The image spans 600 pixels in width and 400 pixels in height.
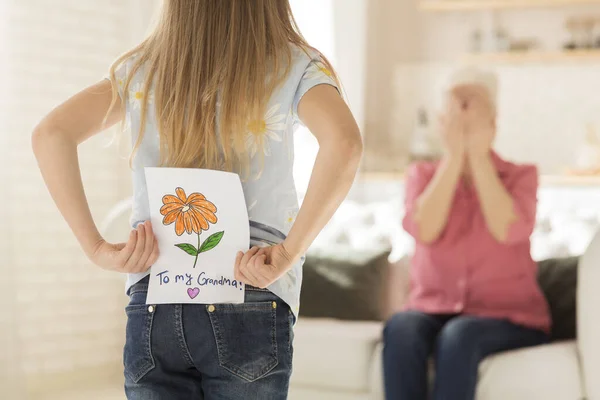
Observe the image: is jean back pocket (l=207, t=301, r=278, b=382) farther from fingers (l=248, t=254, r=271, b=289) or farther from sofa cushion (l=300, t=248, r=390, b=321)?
sofa cushion (l=300, t=248, r=390, b=321)

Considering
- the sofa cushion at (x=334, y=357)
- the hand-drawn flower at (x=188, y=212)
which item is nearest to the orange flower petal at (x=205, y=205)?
the hand-drawn flower at (x=188, y=212)

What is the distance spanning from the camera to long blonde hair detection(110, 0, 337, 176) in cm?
102

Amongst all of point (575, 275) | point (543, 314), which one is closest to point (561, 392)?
point (543, 314)

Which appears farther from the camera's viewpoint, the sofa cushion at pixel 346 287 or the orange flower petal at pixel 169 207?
the sofa cushion at pixel 346 287

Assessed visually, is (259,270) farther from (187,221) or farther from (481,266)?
(481,266)

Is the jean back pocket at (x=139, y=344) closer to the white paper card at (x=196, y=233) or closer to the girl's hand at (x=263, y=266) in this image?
the white paper card at (x=196, y=233)

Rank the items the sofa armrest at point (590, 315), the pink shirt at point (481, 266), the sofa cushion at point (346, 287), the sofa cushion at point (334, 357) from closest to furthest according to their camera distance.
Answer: the sofa armrest at point (590, 315)
the pink shirt at point (481, 266)
the sofa cushion at point (334, 357)
the sofa cushion at point (346, 287)

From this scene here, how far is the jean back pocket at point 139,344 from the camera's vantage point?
1.02 m

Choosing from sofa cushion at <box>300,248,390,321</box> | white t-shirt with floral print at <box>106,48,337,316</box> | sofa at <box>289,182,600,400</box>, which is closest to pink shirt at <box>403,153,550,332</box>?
sofa at <box>289,182,600,400</box>

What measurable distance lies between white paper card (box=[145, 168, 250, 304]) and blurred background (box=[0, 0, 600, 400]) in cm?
137

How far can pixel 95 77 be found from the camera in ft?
11.5

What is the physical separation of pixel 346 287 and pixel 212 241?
1.79 m

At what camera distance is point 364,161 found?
166 inches

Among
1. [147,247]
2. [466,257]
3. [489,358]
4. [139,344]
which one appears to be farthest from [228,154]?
[466,257]
